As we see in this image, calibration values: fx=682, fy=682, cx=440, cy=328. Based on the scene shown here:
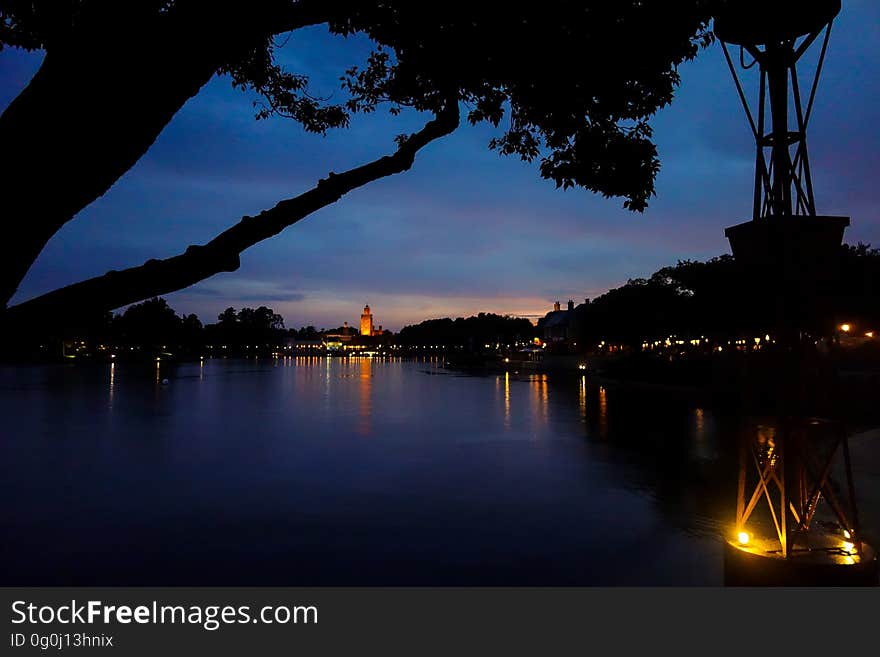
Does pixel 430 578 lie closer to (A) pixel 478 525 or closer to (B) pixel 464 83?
(A) pixel 478 525

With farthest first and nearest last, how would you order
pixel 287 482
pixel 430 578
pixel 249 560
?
pixel 287 482 → pixel 249 560 → pixel 430 578

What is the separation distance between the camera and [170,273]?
10.5ft

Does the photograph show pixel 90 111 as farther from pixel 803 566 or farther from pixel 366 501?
pixel 366 501

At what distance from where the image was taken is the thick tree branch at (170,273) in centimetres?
315

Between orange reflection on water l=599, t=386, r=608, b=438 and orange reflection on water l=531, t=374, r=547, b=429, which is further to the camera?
orange reflection on water l=531, t=374, r=547, b=429

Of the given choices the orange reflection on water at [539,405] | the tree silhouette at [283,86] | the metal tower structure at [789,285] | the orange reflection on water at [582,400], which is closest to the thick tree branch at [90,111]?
the tree silhouette at [283,86]

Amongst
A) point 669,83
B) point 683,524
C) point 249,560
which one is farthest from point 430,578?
point 669,83

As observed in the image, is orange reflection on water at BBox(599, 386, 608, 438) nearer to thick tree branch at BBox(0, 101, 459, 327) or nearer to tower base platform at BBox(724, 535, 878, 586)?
tower base platform at BBox(724, 535, 878, 586)

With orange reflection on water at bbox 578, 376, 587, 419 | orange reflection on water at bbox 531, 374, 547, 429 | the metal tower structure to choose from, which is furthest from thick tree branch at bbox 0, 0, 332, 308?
orange reflection on water at bbox 578, 376, 587, 419

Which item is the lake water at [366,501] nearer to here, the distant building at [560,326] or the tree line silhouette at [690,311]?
the tree line silhouette at [690,311]

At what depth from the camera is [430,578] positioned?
29.3ft

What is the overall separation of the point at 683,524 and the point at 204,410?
2894 centimetres

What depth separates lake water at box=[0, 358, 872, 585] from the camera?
9328mm

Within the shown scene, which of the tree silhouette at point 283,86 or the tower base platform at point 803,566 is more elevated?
the tree silhouette at point 283,86
